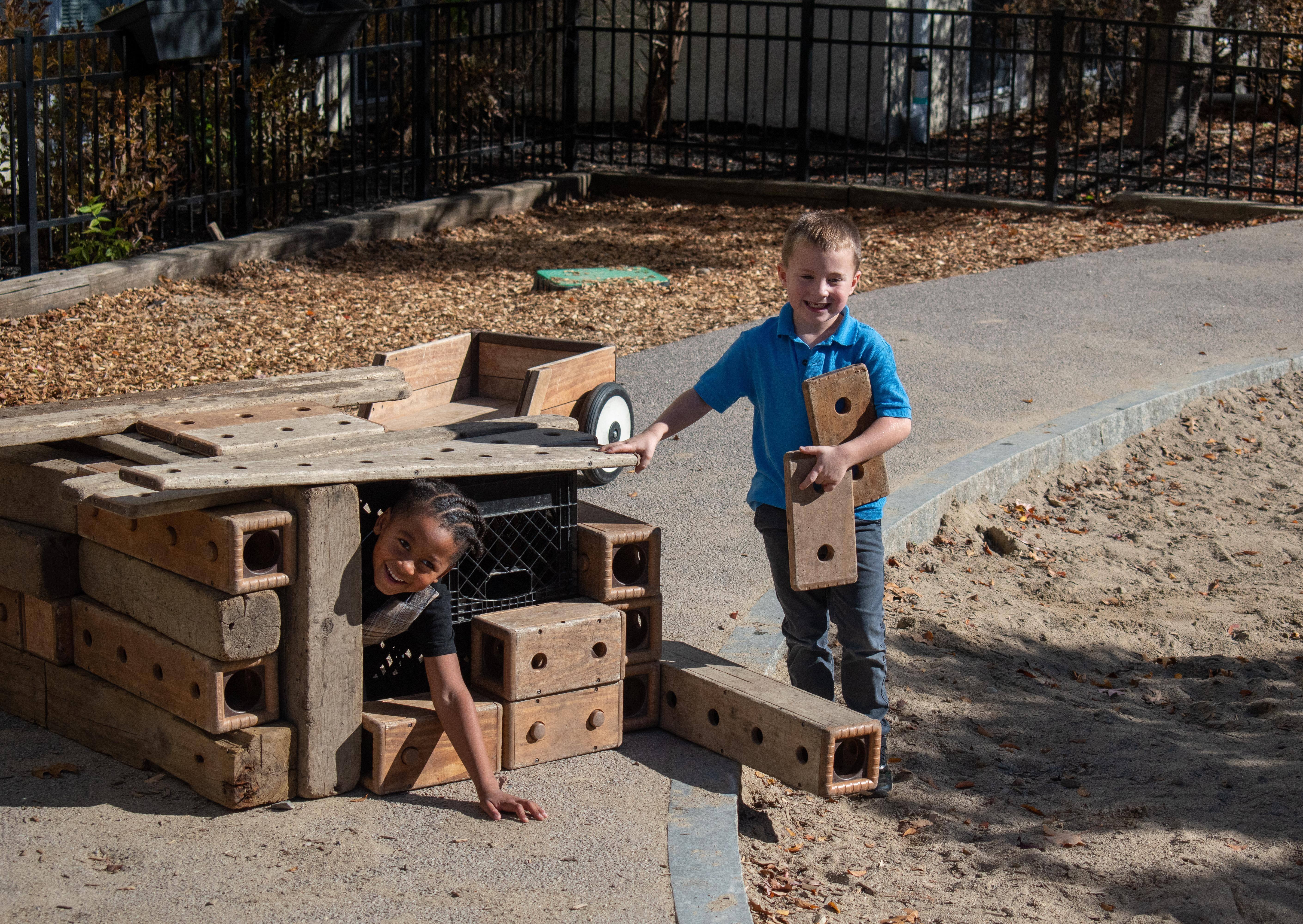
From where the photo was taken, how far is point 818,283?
3.78 metres

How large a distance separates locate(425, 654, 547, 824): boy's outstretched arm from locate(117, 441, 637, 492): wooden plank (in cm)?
→ 50

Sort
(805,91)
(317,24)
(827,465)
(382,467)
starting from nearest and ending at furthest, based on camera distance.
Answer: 1. (382,467)
2. (827,465)
3. (317,24)
4. (805,91)

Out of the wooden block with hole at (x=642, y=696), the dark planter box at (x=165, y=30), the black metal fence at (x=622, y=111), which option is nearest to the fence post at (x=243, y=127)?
the black metal fence at (x=622, y=111)

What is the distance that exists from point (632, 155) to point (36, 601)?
12.2m

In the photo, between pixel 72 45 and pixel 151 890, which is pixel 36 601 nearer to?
pixel 151 890

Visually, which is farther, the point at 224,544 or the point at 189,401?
the point at 189,401

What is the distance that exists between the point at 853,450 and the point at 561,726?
3.44ft

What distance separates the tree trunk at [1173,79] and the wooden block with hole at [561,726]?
10402 millimetres

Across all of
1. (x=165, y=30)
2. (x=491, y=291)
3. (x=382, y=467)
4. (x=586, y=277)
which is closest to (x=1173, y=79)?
(x=586, y=277)

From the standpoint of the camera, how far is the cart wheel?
5531 millimetres

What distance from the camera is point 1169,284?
9.81m

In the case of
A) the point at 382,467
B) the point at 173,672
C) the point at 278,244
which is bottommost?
the point at 173,672

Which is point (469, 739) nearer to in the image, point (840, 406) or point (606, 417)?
point (840, 406)

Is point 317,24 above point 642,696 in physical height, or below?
above
